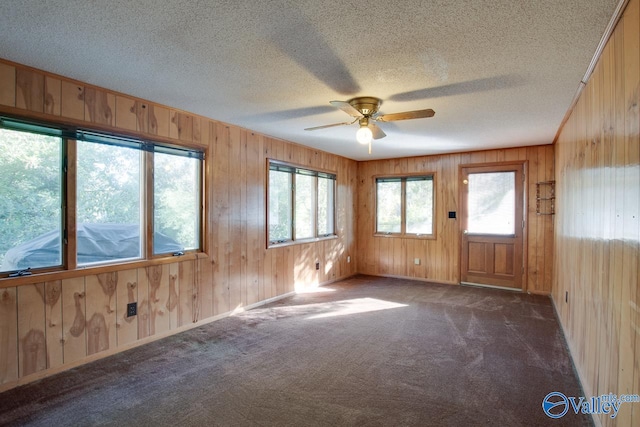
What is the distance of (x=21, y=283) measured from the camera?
248cm

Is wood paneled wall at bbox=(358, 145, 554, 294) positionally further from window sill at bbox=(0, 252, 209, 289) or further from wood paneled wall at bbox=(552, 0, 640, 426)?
window sill at bbox=(0, 252, 209, 289)

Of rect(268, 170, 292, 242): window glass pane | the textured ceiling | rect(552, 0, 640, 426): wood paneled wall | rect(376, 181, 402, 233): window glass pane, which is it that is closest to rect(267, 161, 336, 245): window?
rect(268, 170, 292, 242): window glass pane

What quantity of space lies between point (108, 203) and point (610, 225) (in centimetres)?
377

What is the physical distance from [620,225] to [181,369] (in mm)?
3137

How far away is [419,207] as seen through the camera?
252 inches

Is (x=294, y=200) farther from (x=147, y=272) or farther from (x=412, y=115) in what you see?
(x=412, y=115)

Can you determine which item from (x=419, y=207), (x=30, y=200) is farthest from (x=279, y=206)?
(x=30, y=200)

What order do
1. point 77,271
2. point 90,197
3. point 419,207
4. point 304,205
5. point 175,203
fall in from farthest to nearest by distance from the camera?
point 419,207 → point 304,205 → point 175,203 → point 90,197 → point 77,271

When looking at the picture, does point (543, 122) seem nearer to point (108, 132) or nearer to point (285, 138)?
point (285, 138)

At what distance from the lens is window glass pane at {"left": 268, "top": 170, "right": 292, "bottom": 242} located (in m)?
4.92

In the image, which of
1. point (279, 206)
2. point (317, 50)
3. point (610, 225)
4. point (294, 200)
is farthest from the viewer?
point (294, 200)

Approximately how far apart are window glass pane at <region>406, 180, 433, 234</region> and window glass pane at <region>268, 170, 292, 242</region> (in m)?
2.54

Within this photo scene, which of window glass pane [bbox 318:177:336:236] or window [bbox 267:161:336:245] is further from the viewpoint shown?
window glass pane [bbox 318:177:336:236]

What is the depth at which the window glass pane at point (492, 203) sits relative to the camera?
5.54m
